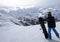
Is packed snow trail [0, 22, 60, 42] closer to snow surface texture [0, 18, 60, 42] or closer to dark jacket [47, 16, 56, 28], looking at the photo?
snow surface texture [0, 18, 60, 42]

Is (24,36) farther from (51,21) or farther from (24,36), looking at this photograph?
(51,21)

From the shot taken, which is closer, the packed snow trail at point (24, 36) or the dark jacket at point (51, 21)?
the dark jacket at point (51, 21)

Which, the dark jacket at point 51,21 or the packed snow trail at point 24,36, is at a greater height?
the dark jacket at point 51,21

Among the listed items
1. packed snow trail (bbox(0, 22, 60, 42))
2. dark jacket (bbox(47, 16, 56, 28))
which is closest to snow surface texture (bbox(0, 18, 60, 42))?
packed snow trail (bbox(0, 22, 60, 42))

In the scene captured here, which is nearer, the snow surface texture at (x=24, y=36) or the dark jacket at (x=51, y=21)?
the dark jacket at (x=51, y=21)

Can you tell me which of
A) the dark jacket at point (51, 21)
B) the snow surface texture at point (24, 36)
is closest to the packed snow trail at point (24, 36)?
the snow surface texture at point (24, 36)

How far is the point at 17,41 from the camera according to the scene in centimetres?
1041

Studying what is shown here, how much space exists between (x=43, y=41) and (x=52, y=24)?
112cm

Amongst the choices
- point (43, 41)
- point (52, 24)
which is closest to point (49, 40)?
point (43, 41)

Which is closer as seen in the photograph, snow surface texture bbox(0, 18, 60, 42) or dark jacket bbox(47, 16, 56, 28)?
dark jacket bbox(47, 16, 56, 28)

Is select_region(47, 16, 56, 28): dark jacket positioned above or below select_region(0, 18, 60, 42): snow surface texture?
above

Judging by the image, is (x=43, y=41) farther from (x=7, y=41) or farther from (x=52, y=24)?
(x=7, y=41)

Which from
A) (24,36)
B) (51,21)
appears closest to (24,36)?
(24,36)

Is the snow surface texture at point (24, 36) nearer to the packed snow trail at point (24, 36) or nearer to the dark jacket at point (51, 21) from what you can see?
the packed snow trail at point (24, 36)
